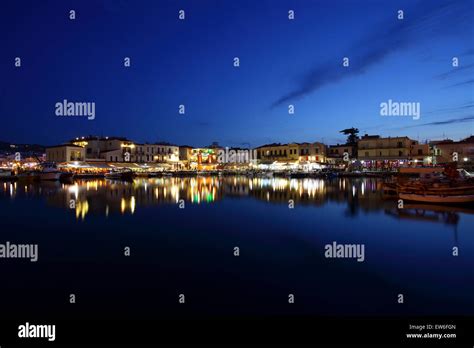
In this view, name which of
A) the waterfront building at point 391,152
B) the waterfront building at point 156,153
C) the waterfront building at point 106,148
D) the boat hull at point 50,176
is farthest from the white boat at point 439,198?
the waterfront building at point 156,153

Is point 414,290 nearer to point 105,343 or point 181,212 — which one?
point 105,343

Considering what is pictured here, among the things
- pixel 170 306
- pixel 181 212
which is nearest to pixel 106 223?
pixel 181 212

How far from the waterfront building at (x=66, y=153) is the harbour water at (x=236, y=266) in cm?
3980

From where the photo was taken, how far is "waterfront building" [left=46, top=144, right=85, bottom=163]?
4931 centimetres

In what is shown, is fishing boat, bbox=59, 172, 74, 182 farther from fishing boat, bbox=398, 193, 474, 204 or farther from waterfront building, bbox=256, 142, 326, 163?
waterfront building, bbox=256, 142, 326, 163

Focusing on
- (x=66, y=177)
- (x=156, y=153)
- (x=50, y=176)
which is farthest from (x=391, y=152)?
(x=50, y=176)

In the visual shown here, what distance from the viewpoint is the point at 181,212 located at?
563 inches

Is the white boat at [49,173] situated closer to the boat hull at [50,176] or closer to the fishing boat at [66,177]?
the boat hull at [50,176]

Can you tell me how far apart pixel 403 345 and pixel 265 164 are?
200 ft

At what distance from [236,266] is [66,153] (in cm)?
4922

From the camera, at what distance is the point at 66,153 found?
49156 millimetres

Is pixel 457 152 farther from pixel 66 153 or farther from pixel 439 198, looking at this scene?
pixel 66 153

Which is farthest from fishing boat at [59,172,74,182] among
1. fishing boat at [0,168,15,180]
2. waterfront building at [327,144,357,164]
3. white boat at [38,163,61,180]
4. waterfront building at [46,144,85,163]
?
waterfront building at [327,144,357,164]

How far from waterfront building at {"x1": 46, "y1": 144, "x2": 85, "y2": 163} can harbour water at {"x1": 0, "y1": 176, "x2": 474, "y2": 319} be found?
3980cm
